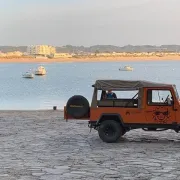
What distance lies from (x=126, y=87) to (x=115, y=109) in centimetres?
76

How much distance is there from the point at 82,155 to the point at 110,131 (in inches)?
91.8

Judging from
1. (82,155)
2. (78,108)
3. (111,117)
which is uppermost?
(78,108)

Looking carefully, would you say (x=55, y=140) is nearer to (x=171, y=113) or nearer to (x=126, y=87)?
(x=126, y=87)

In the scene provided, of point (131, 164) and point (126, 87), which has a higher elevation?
point (126, 87)

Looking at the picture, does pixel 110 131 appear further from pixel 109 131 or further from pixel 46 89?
pixel 46 89

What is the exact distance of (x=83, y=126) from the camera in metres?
19.2

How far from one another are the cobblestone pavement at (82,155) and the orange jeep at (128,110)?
0.53 metres

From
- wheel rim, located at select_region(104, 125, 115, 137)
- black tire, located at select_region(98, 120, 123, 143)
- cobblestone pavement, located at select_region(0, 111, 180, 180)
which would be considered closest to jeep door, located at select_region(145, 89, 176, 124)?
cobblestone pavement, located at select_region(0, 111, 180, 180)

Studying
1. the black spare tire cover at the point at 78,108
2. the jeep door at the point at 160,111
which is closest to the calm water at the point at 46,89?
the black spare tire cover at the point at 78,108

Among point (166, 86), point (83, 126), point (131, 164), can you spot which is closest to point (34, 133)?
point (83, 126)

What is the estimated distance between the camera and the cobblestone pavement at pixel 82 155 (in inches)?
412

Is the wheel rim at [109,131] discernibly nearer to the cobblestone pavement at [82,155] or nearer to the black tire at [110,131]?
the black tire at [110,131]

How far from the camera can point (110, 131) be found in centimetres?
1486

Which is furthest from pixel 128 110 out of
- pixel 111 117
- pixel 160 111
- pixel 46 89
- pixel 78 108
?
pixel 46 89
